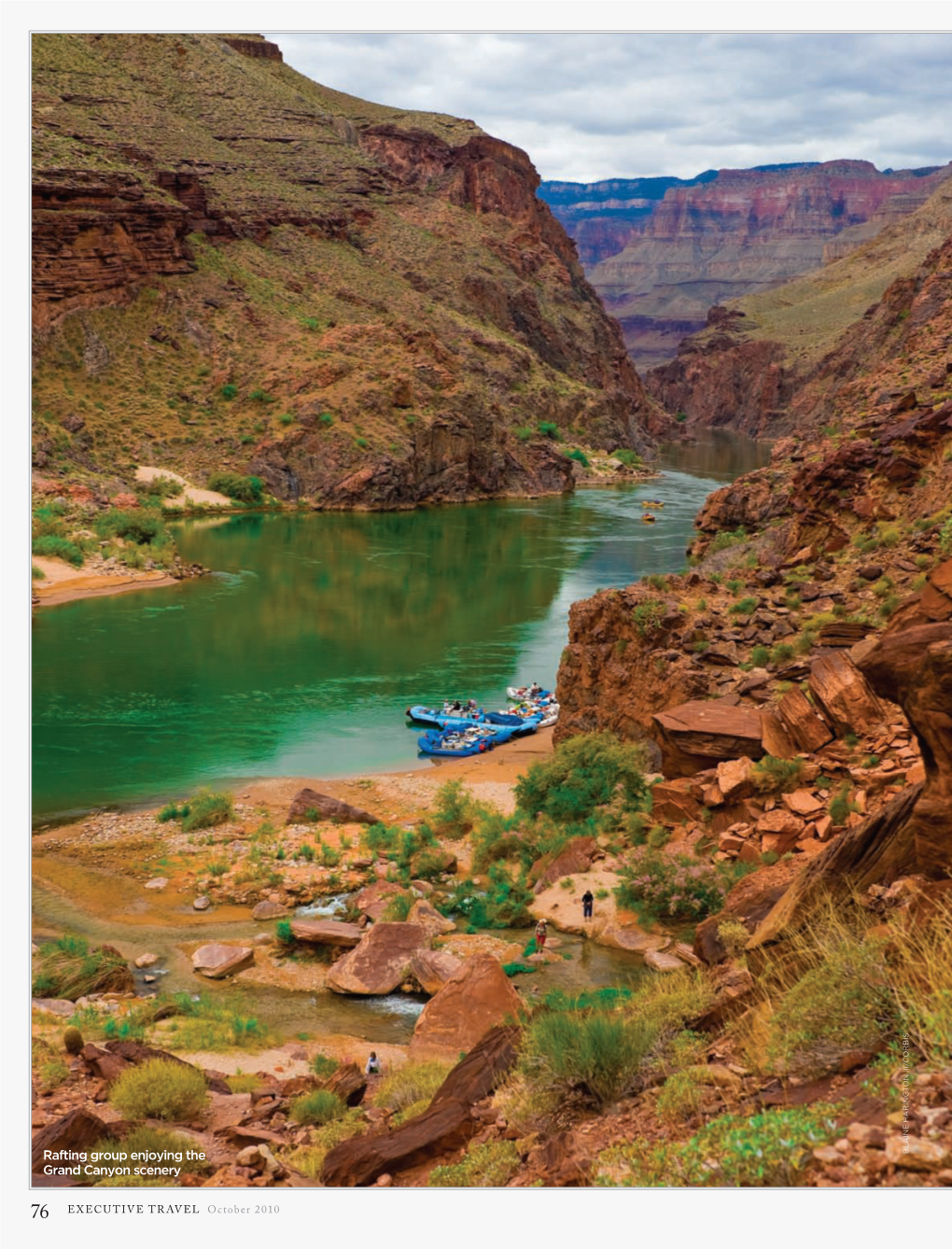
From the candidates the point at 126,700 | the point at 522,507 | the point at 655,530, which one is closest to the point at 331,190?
the point at 522,507

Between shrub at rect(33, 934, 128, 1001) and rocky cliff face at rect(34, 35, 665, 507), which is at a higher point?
rocky cliff face at rect(34, 35, 665, 507)

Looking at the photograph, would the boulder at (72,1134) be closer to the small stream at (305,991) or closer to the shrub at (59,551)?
the small stream at (305,991)

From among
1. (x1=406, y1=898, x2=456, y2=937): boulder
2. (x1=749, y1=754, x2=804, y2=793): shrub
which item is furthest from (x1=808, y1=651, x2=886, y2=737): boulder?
(x1=406, y1=898, x2=456, y2=937): boulder

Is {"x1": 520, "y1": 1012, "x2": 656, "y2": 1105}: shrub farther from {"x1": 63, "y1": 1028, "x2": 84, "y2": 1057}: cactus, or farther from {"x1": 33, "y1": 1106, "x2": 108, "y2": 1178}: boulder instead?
{"x1": 63, "y1": 1028, "x2": 84, "y2": 1057}: cactus

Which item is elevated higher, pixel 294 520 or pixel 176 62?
pixel 176 62

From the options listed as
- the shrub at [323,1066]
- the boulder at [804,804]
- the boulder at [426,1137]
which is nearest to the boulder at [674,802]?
the boulder at [804,804]

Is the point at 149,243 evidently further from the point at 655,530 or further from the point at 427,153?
the point at 427,153
